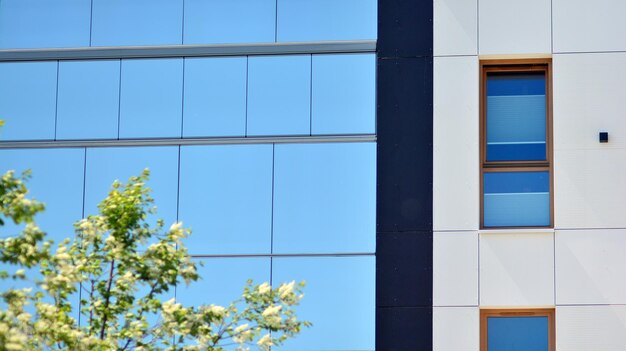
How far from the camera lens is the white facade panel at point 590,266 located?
15.6 m

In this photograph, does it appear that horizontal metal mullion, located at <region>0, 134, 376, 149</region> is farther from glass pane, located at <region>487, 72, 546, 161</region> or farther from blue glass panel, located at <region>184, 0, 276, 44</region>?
glass pane, located at <region>487, 72, 546, 161</region>

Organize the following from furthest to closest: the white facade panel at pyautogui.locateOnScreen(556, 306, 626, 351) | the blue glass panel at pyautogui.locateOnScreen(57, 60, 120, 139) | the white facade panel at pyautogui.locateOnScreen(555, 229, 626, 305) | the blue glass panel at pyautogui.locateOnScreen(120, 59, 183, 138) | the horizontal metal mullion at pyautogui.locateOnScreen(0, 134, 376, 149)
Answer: the blue glass panel at pyautogui.locateOnScreen(57, 60, 120, 139) → the blue glass panel at pyautogui.locateOnScreen(120, 59, 183, 138) → the horizontal metal mullion at pyautogui.locateOnScreen(0, 134, 376, 149) → the white facade panel at pyautogui.locateOnScreen(555, 229, 626, 305) → the white facade panel at pyautogui.locateOnScreen(556, 306, 626, 351)

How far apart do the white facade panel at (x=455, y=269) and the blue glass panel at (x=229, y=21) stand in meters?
4.54

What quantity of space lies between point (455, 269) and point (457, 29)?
132 inches

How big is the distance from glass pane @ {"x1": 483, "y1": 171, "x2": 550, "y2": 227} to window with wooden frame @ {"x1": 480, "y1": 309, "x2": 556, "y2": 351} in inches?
47.7

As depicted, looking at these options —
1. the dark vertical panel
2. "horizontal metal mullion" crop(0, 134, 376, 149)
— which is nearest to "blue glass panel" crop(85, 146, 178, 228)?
"horizontal metal mullion" crop(0, 134, 376, 149)

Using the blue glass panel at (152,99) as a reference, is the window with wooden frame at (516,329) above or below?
below

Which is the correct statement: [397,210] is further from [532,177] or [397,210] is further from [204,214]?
[204,214]

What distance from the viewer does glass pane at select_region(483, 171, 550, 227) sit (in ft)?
53.2

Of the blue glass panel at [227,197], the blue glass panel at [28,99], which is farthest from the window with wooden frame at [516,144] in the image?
the blue glass panel at [28,99]

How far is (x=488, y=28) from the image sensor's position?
1659 centimetres

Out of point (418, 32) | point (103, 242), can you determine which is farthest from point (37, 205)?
point (418, 32)

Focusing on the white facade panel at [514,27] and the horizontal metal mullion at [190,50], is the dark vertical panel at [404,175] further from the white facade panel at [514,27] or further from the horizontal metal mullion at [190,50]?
the horizontal metal mullion at [190,50]

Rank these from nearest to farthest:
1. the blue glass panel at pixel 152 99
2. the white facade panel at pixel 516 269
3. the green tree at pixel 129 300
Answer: the green tree at pixel 129 300
the white facade panel at pixel 516 269
the blue glass panel at pixel 152 99
